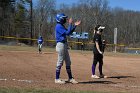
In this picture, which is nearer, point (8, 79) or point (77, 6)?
point (8, 79)

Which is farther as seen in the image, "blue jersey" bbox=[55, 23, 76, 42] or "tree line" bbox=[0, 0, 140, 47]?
"tree line" bbox=[0, 0, 140, 47]

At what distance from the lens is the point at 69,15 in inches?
4313

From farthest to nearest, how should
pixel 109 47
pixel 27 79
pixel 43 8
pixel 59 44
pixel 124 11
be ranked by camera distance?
pixel 124 11, pixel 43 8, pixel 109 47, pixel 27 79, pixel 59 44

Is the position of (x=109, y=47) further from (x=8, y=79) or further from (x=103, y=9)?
(x=8, y=79)

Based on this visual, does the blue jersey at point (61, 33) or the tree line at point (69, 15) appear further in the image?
the tree line at point (69, 15)

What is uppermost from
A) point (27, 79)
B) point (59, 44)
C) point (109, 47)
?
point (59, 44)

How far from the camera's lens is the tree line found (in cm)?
8369

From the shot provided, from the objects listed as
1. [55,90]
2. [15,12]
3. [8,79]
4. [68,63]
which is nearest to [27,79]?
[8,79]

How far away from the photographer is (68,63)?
12.3 metres

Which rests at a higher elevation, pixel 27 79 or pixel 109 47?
pixel 27 79

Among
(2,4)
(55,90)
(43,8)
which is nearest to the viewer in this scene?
(55,90)

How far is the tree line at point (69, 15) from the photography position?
8369 centimetres

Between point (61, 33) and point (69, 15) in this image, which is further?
point (69, 15)

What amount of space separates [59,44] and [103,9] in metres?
97.8
